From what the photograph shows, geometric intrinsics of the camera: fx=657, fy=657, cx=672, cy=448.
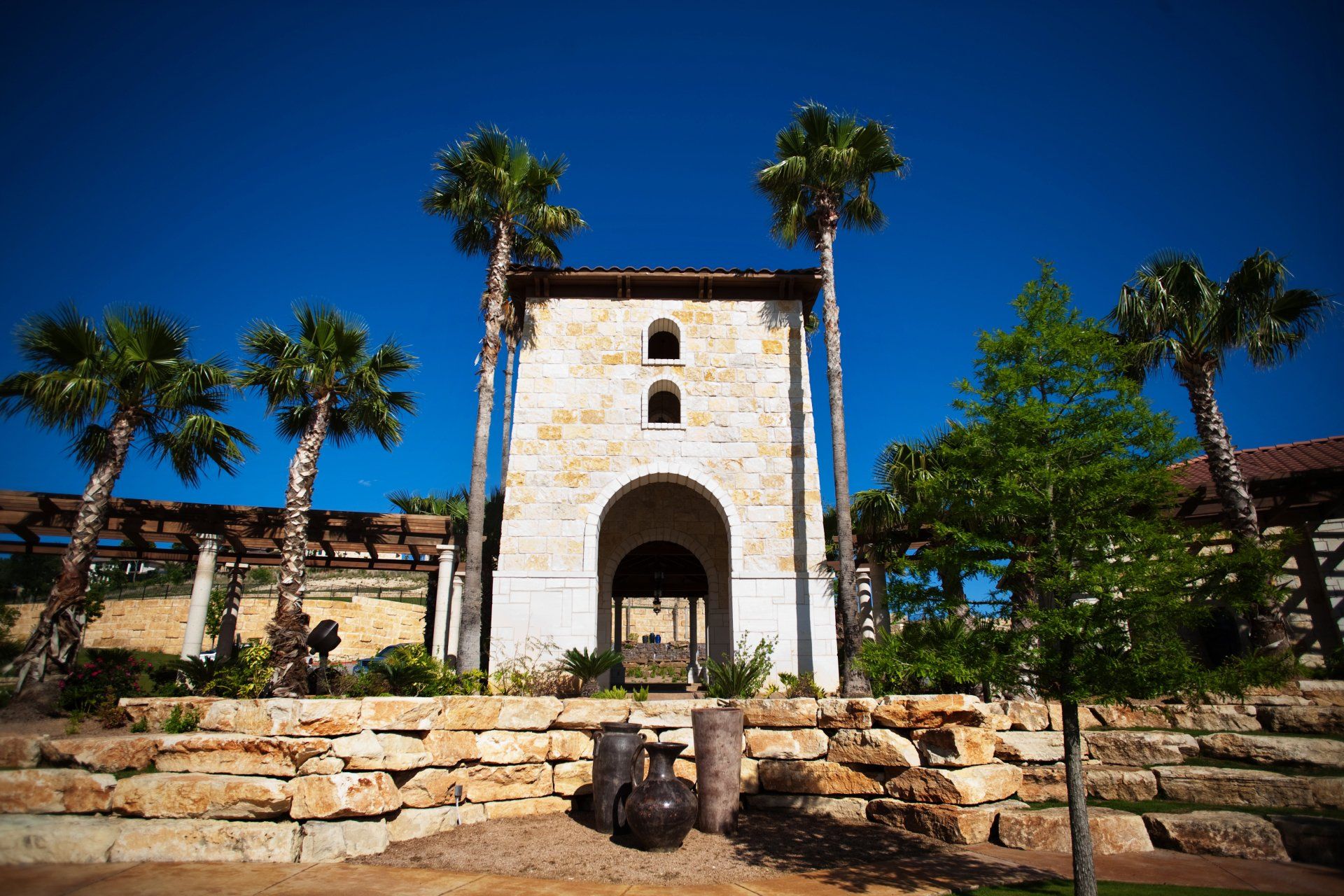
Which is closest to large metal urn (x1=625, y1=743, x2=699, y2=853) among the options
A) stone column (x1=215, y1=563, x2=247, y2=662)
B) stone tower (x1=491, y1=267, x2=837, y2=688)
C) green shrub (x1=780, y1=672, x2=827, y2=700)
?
green shrub (x1=780, y1=672, x2=827, y2=700)

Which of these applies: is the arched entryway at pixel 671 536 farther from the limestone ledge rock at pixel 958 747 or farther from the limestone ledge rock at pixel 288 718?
the limestone ledge rock at pixel 288 718

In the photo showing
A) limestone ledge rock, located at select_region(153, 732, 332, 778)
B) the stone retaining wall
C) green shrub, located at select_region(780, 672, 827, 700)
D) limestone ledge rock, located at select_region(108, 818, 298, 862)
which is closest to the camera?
limestone ledge rock, located at select_region(108, 818, 298, 862)

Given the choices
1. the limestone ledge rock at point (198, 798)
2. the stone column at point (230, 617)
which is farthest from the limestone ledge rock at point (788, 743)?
the stone column at point (230, 617)

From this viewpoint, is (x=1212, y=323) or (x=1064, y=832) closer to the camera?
(x=1064, y=832)

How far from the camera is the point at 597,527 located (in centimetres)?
1293

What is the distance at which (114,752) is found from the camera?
7.52 meters

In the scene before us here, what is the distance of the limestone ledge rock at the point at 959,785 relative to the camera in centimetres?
771

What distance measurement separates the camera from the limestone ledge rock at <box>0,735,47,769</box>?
7707mm

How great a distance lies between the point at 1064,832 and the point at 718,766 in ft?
12.7

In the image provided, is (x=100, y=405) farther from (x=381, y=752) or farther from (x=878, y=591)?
(x=878, y=591)

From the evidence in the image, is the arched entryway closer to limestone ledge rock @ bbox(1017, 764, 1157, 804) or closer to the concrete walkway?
limestone ledge rock @ bbox(1017, 764, 1157, 804)

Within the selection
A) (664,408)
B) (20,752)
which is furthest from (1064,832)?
(664,408)

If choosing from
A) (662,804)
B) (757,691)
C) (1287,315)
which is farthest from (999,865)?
(1287,315)

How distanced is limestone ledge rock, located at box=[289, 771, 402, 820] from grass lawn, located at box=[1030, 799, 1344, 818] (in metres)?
7.72
